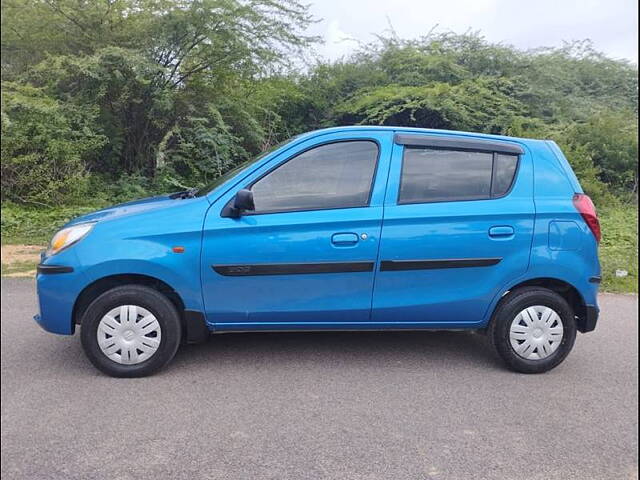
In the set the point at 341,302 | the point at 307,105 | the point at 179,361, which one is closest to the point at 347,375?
the point at 341,302

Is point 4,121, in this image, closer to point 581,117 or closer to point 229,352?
point 229,352

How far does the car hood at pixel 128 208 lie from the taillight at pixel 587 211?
9.30 feet

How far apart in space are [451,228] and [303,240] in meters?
1.01

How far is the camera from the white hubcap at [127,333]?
3.28 metres

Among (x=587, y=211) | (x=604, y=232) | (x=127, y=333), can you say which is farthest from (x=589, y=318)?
(x=127, y=333)

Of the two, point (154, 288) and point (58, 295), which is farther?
point (154, 288)

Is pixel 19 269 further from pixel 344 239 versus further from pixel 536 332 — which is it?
pixel 536 332

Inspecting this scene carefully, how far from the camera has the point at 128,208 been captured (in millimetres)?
3555

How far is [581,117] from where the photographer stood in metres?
6.37

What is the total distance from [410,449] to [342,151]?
1952mm

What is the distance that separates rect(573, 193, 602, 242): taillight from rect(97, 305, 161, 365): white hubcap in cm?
302

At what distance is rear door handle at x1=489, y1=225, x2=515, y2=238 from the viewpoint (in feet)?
11.1

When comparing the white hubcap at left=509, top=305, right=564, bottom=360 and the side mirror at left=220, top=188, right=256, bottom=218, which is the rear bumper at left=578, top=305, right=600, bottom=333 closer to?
the white hubcap at left=509, top=305, right=564, bottom=360

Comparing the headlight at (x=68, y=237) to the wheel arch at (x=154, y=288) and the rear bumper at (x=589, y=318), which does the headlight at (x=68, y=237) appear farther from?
the rear bumper at (x=589, y=318)
